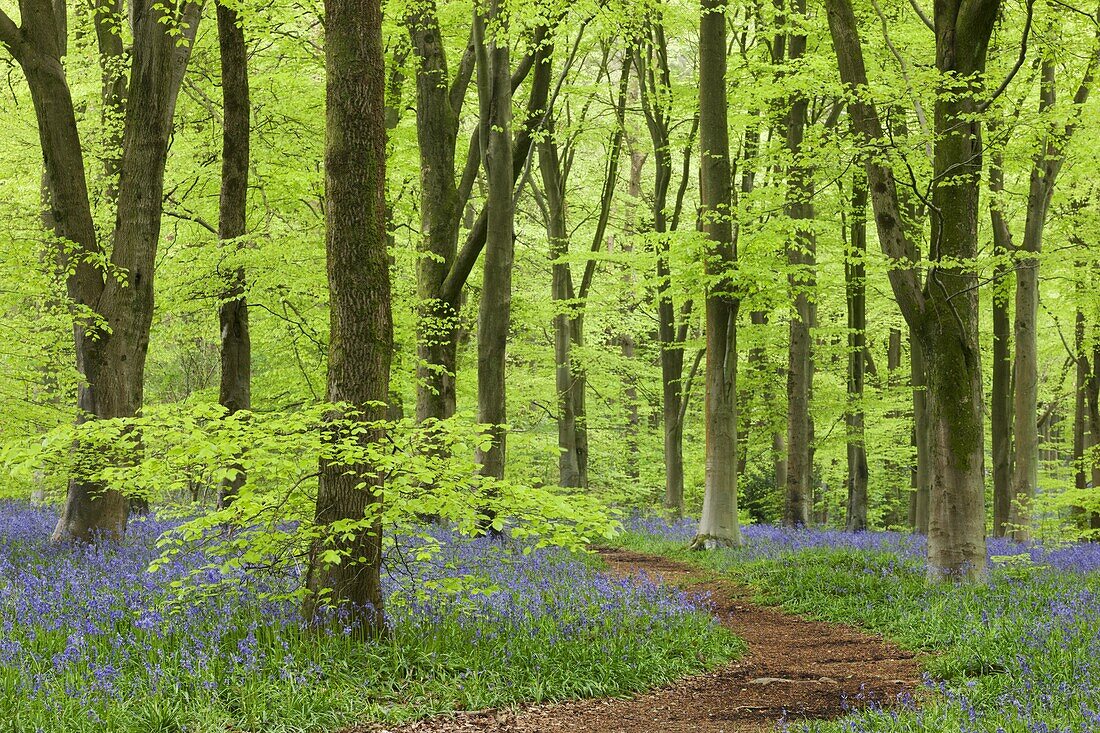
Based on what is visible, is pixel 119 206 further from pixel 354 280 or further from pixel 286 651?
pixel 286 651

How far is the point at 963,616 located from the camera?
26.0 ft

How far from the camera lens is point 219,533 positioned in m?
6.37

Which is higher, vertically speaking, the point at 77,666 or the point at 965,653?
the point at 77,666

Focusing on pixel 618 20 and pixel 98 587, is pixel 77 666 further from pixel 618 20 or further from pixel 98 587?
pixel 618 20

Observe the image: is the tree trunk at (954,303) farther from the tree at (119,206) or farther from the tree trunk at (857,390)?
the tree at (119,206)

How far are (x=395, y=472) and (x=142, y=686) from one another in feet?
6.67

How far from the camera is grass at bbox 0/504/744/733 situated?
488 centimetres

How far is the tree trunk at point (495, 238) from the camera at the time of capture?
44.4ft

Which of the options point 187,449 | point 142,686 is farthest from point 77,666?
point 187,449

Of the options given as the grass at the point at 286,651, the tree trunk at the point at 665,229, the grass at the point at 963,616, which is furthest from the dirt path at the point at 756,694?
the tree trunk at the point at 665,229

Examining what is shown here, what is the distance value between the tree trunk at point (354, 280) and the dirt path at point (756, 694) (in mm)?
1453

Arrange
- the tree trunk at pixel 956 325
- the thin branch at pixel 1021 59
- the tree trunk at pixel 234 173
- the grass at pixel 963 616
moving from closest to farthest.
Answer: the grass at pixel 963 616, the thin branch at pixel 1021 59, the tree trunk at pixel 956 325, the tree trunk at pixel 234 173

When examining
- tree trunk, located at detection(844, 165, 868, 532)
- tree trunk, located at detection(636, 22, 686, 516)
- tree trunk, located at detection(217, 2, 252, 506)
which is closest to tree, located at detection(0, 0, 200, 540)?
tree trunk, located at detection(217, 2, 252, 506)

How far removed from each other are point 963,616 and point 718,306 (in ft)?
23.3
